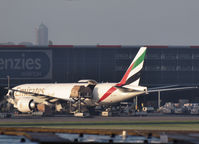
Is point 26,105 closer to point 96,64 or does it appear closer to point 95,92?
point 95,92

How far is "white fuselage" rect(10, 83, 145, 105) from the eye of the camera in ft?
257

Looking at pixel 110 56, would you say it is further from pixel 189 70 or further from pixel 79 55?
pixel 189 70

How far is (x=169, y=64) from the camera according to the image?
418 feet

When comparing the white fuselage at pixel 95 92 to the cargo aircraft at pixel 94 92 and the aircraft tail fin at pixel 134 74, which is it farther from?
the aircraft tail fin at pixel 134 74

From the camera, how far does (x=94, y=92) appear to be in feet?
265

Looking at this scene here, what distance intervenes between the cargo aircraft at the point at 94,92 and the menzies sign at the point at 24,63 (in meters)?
37.2

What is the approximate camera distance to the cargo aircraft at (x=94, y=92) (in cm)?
7806

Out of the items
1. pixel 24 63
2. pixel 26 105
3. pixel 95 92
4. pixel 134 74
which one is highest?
pixel 24 63

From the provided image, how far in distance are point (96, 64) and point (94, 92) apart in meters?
45.3

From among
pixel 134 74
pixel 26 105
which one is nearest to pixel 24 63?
pixel 26 105

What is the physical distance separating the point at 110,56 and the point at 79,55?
285 inches

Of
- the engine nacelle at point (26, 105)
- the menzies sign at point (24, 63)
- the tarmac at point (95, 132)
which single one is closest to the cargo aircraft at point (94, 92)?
the engine nacelle at point (26, 105)

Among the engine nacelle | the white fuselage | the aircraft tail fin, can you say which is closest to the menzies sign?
the white fuselage

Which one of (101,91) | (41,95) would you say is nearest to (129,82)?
(101,91)
